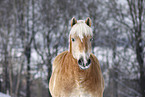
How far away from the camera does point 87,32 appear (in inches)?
81.5

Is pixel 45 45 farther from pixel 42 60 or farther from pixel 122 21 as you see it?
pixel 122 21

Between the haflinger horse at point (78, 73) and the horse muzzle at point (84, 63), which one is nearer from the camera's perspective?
the horse muzzle at point (84, 63)

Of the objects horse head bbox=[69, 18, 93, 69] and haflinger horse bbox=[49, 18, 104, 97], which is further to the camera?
haflinger horse bbox=[49, 18, 104, 97]

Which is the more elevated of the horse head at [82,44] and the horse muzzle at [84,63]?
the horse head at [82,44]

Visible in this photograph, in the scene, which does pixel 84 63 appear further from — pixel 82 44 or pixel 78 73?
pixel 78 73

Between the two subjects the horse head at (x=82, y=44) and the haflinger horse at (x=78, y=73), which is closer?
the horse head at (x=82, y=44)

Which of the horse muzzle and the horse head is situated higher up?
the horse head

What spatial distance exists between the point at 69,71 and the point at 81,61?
1.64 ft

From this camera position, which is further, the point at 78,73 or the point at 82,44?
the point at 78,73

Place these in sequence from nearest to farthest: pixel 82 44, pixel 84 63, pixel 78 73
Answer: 1. pixel 84 63
2. pixel 82 44
3. pixel 78 73

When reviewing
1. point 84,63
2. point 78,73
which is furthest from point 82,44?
point 78,73

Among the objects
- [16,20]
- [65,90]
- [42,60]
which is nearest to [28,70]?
[42,60]

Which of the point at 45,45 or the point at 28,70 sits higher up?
the point at 45,45

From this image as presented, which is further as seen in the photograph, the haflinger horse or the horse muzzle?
the haflinger horse
